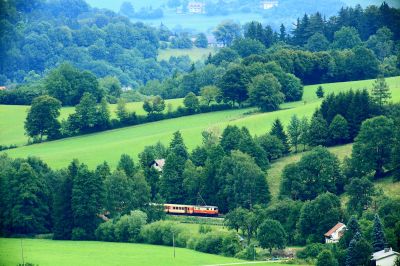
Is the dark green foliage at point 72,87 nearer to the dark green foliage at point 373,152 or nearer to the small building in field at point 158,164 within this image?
the small building in field at point 158,164

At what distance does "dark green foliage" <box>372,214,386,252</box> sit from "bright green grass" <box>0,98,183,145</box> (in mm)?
36082

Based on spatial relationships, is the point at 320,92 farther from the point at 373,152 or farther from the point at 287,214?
the point at 287,214

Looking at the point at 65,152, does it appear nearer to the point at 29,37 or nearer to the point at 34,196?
the point at 34,196

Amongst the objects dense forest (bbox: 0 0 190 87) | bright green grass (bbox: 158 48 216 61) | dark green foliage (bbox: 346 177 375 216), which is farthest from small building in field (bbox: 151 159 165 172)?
bright green grass (bbox: 158 48 216 61)

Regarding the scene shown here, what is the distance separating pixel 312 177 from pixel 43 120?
85.8ft

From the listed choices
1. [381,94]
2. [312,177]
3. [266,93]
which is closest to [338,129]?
[381,94]

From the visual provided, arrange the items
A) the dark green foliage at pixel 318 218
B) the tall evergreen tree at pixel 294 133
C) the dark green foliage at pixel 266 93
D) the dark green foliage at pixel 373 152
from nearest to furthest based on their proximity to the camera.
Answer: the dark green foliage at pixel 318 218, the dark green foliage at pixel 373 152, the tall evergreen tree at pixel 294 133, the dark green foliage at pixel 266 93

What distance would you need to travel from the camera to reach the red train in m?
71.1

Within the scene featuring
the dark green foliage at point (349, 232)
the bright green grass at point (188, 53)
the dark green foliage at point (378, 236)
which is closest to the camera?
the dark green foliage at point (378, 236)

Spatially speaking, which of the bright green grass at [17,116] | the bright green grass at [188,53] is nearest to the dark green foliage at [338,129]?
the bright green grass at [17,116]

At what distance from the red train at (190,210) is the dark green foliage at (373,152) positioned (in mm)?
7320

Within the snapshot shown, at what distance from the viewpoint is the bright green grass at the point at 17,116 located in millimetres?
91625

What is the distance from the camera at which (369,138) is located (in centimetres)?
7056

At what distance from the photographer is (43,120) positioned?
90312 mm
